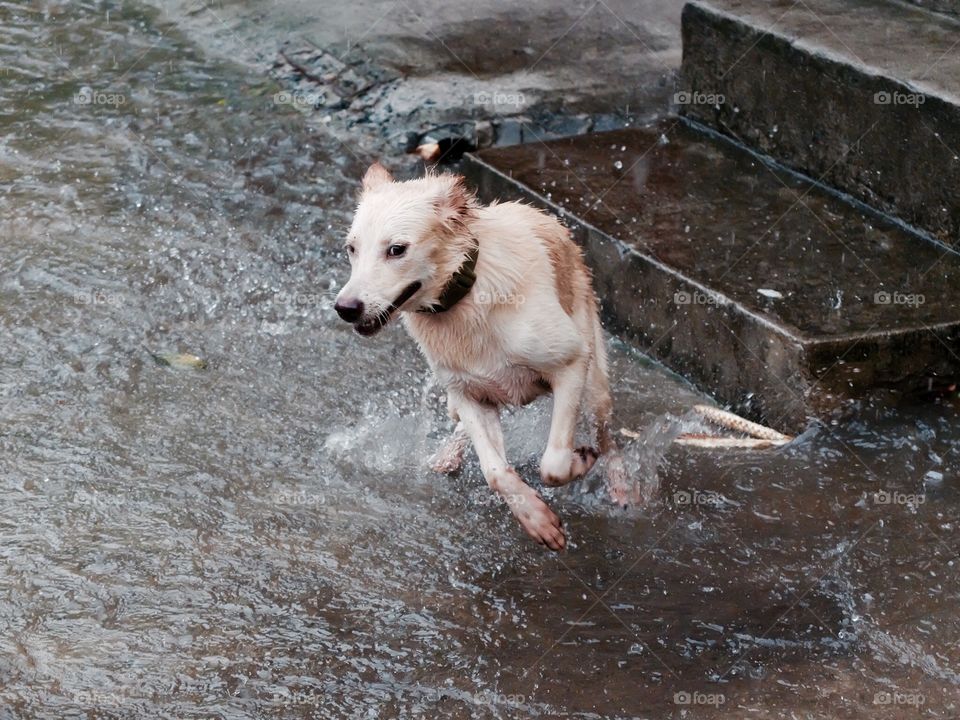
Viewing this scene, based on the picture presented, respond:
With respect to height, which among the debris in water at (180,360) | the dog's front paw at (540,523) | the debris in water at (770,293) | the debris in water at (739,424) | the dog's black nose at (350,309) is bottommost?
the debris in water at (180,360)

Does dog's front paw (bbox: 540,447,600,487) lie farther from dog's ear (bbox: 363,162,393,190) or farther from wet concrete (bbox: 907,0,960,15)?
wet concrete (bbox: 907,0,960,15)

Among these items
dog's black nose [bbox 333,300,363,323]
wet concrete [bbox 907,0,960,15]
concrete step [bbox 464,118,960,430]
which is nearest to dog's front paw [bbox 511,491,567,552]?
dog's black nose [bbox 333,300,363,323]

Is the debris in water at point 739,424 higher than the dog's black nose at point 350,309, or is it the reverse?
the dog's black nose at point 350,309

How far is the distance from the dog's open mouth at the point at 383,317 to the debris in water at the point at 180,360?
7.37 ft

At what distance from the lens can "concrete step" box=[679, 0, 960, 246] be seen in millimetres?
6730

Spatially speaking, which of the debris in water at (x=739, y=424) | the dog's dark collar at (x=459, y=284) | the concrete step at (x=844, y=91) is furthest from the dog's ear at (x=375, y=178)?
the concrete step at (x=844, y=91)

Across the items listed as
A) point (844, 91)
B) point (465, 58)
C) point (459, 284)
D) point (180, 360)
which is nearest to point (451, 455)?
point (459, 284)

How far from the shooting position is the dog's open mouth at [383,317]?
177 inches

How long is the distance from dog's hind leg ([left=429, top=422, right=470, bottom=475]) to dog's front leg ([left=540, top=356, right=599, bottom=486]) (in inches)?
35.8

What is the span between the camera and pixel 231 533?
5.20 meters

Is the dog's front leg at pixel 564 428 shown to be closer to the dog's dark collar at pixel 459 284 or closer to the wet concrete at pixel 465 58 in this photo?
the dog's dark collar at pixel 459 284

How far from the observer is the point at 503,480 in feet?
16.0

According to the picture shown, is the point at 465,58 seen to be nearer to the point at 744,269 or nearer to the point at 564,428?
the point at 744,269

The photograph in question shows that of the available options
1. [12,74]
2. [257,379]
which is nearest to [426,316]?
[257,379]
